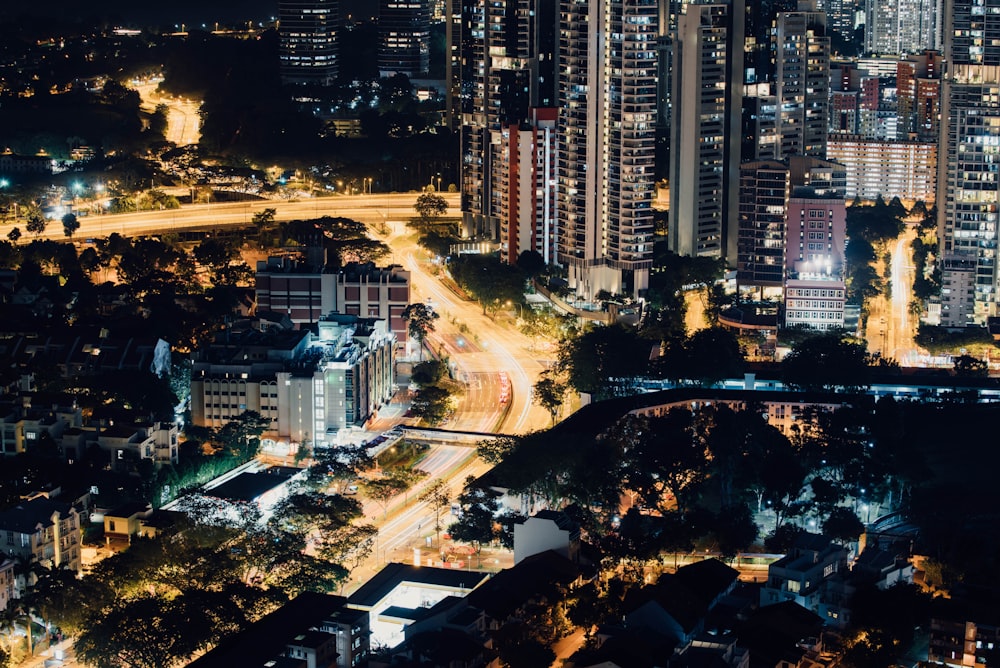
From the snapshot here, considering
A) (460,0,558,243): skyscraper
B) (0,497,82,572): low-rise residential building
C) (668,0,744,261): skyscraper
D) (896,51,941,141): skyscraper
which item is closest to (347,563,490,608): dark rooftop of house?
(0,497,82,572): low-rise residential building

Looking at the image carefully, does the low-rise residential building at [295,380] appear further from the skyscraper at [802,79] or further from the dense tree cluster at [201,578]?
the skyscraper at [802,79]

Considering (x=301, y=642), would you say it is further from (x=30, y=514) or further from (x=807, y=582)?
(x=807, y=582)

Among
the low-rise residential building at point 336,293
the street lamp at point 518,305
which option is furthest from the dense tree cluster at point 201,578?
the street lamp at point 518,305

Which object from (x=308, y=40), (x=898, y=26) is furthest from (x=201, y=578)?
(x=898, y=26)

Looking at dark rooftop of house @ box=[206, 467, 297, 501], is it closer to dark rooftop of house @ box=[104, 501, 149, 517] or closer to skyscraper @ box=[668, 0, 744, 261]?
dark rooftop of house @ box=[104, 501, 149, 517]

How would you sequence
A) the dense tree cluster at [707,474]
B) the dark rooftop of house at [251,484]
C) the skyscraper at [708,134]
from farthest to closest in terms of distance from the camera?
the skyscraper at [708,134], the dark rooftop of house at [251,484], the dense tree cluster at [707,474]

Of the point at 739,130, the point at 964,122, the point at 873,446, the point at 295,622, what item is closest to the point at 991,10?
the point at 964,122
